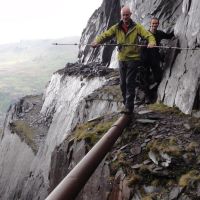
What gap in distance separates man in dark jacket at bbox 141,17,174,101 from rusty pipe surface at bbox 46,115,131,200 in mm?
6126

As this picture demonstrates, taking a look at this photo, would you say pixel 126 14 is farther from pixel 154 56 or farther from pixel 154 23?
pixel 154 56

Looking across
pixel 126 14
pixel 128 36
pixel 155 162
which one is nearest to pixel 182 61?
pixel 128 36

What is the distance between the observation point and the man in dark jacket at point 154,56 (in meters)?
17.2

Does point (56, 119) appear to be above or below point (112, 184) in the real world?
below

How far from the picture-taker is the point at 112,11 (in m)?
46.4

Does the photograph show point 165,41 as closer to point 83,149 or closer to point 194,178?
point 83,149

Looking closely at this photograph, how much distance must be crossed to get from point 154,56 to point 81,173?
10335mm

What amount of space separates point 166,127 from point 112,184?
2845mm

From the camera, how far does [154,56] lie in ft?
57.1

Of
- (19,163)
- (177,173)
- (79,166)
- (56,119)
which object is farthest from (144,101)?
(19,163)

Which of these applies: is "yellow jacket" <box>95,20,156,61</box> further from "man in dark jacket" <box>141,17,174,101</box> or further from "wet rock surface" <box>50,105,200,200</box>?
"wet rock surface" <box>50,105,200,200</box>

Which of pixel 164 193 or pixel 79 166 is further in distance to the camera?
pixel 164 193

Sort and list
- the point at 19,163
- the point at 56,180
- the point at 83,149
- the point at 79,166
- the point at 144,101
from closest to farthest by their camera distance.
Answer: the point at 79,166, the point at 83,149, the point at 56,180, the point at 144,101, the point at 19,163

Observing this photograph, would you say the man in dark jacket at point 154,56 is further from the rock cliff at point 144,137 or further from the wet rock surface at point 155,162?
the wet rock surface at point 155,162
